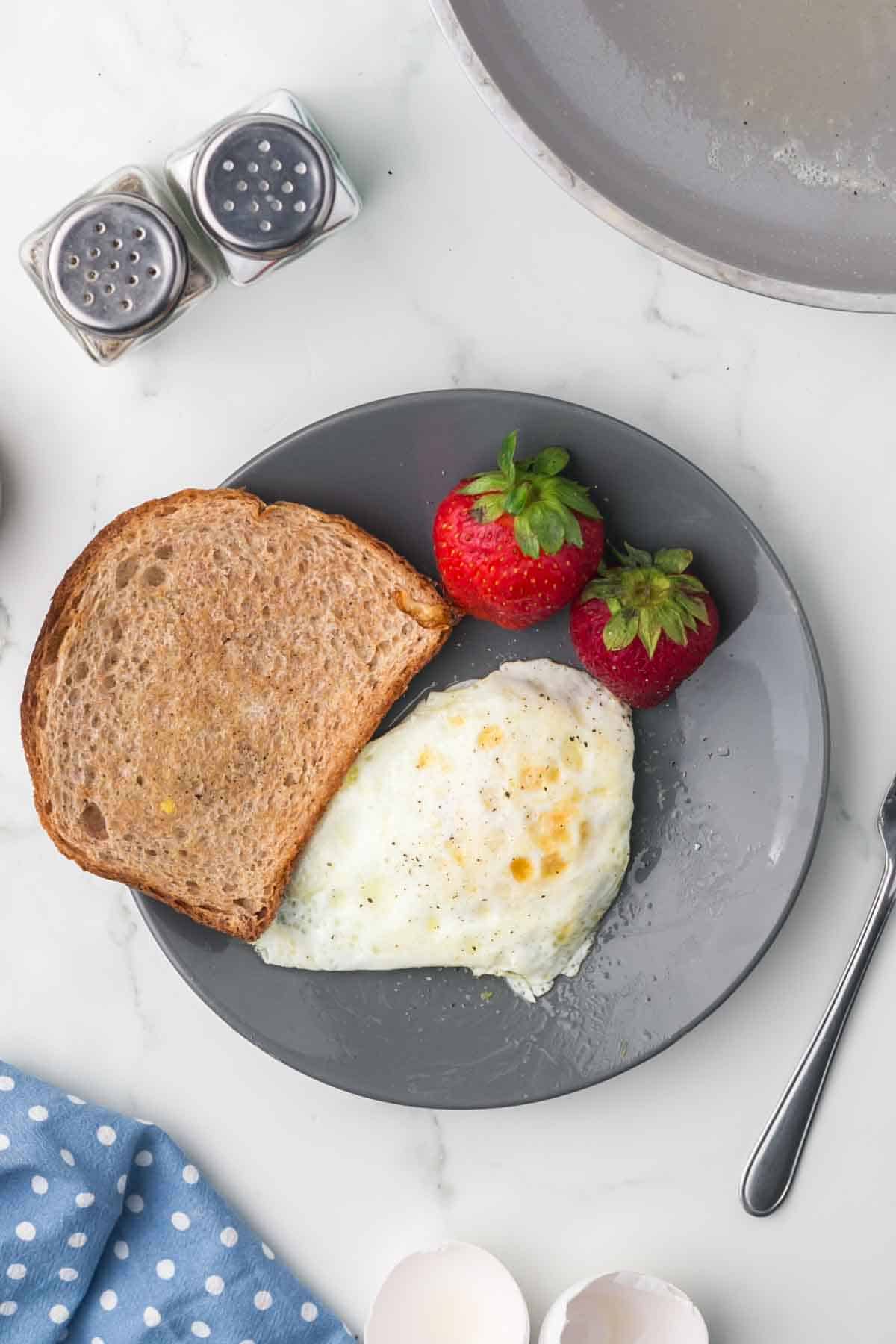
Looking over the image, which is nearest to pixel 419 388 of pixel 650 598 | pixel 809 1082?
pixel 650 598

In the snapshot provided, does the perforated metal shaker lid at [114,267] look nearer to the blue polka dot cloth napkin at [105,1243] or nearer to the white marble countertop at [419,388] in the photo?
the white marble countertop at [419,388]

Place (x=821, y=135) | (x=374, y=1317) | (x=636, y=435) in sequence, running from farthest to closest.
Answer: (x=374, y=1317) → (x=636, y=435) → (x=821, y=135)

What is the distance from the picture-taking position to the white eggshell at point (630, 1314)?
1.35 meters

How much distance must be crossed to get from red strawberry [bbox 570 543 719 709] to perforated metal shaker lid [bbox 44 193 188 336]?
52cm

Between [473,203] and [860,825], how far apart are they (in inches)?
30.5

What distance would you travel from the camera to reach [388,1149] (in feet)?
4.78

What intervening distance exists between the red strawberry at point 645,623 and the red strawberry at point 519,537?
3 centimetres

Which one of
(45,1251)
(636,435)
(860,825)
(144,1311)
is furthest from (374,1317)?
(636,435)

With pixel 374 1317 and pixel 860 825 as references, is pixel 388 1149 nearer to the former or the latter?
pixel 374 1317

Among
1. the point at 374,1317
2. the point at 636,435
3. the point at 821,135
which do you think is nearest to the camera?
the point at 821,135

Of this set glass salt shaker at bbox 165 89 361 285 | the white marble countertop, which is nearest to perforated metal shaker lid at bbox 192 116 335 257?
glass salt shaker at bbox 165 89 361 285

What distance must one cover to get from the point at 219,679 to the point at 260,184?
492 mm

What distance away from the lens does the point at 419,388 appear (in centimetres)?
137

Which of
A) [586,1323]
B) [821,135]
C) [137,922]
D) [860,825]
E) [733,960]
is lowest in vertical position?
[586,1323]
